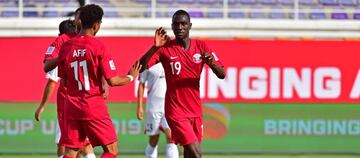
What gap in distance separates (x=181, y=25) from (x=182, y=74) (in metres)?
A: 0.60

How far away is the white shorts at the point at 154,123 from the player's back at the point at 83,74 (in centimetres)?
494

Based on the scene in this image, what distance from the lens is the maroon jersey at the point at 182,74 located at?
1148 centimetres

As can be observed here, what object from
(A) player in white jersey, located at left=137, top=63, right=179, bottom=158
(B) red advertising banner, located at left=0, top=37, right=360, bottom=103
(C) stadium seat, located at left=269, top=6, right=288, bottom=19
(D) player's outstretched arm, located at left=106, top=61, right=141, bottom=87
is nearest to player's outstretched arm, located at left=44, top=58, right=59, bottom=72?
(D) player's outstretched arm, located at left=106, top=61, right=141, bottom=87

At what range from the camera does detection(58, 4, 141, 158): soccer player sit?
9.91 meters

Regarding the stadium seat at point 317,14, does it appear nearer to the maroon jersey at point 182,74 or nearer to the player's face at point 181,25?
the maroon jersey at point 182,74

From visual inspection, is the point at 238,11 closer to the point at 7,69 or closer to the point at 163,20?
the point at 163,20

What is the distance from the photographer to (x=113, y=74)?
9906 mm

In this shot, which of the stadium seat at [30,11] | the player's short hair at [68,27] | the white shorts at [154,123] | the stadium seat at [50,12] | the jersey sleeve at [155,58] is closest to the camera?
the jersey sleeve at [155,58]

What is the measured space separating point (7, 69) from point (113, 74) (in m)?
8.20

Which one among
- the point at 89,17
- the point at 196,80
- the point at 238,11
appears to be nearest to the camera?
the point at 89,17

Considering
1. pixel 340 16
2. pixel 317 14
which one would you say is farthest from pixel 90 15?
pixel 317 14

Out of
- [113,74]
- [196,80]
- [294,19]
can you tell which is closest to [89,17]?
[113,74]

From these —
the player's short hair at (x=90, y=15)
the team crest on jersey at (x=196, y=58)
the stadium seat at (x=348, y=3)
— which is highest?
the player's short hair at (x=90, y=15)

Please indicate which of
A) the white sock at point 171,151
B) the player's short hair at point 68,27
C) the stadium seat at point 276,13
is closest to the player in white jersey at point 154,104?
the white sock at point 171,151
